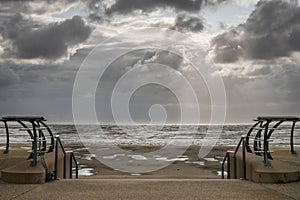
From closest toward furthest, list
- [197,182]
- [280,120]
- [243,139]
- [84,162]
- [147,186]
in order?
[147,186], [197,182], [280,120], [243,139], [84,162]

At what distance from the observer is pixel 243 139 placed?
9.04m

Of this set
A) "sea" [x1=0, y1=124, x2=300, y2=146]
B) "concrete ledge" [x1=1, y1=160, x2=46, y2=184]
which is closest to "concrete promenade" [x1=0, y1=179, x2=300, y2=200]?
"concrete ledge" [x1=1, y1=160, x2=46, y2=184]

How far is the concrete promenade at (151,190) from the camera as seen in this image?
6484mm

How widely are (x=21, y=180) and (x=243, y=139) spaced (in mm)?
4637

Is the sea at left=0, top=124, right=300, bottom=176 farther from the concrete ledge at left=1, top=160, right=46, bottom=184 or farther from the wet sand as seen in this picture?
the concrete ledge at left=1, top=160, right=46, bottom=184

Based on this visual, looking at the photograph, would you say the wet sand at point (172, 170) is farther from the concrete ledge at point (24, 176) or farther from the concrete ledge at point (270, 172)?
the concrete ledge at point (24, 176)

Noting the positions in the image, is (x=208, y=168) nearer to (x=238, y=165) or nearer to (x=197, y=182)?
(x=238, y=165)

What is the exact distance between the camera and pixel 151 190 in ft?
23.1

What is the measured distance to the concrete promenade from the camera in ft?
21.3

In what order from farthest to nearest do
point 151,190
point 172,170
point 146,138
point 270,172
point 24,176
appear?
point 146,138, point 172,170, point 270,172, point 24,176, point 151,190

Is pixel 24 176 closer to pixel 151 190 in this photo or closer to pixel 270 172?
pixel 151 190

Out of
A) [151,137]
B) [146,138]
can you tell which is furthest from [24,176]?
[151,137]

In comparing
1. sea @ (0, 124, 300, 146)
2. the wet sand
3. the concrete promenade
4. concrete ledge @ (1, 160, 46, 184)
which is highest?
concrete ledge @ (1, 160, 46, 184)

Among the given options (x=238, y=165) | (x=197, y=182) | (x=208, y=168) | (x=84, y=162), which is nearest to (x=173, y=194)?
(x=197, y=182)
